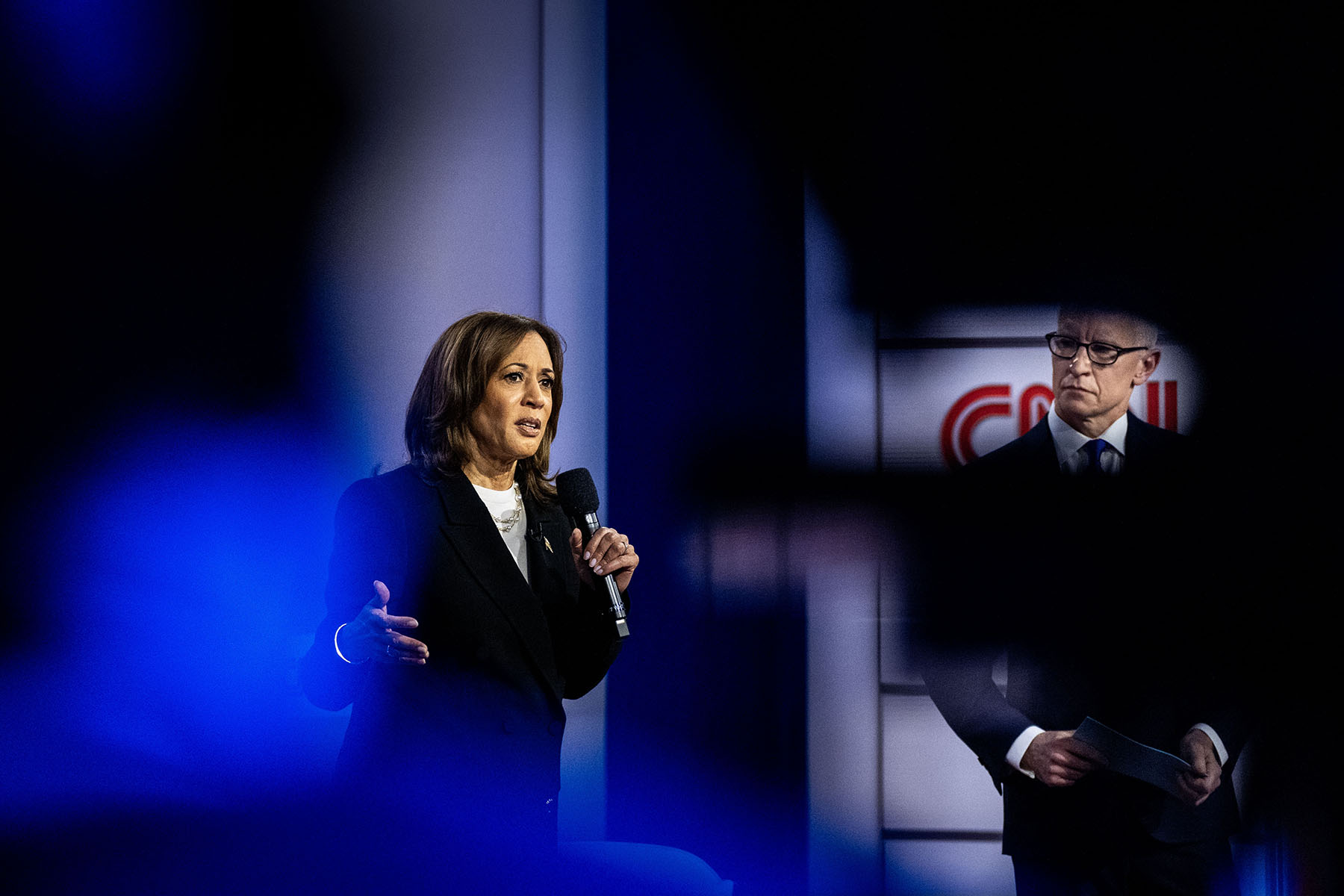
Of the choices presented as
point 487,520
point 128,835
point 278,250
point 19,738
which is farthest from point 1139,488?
point 19,738

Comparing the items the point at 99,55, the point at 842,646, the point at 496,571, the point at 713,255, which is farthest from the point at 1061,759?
the point at 99,55

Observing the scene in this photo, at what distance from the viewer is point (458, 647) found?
1.39m

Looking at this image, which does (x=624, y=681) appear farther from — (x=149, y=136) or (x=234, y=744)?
(x=149, y=136)

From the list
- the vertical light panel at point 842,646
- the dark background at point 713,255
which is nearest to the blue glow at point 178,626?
the dark background at point 713,255

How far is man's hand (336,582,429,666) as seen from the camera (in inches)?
51.6

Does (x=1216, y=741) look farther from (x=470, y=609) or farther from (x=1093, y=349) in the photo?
(x=470, y=609)

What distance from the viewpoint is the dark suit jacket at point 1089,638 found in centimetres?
149

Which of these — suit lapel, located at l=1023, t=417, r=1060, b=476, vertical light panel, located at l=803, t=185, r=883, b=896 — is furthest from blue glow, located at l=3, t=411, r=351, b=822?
suit lapel, located at l=1023, t=417, r=1060, b=476

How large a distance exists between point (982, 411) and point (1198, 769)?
0.64m

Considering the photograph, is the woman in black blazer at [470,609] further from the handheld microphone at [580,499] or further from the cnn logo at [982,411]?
the cnn logo at [982,411]

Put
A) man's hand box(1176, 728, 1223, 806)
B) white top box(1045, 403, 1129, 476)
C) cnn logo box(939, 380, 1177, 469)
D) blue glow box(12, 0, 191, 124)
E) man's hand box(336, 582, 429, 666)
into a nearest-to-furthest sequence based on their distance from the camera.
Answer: man's hand box(336, 582, 429, 666) → man's hand box(1176, 728, 1223, 806) → white top box(1045, 403, 1129, 476) → cnn logo box(939, 380, 1177, 469) → blue glow box(12, 0, 191, 124)

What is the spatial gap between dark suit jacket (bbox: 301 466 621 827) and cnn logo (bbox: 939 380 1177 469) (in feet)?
2.28

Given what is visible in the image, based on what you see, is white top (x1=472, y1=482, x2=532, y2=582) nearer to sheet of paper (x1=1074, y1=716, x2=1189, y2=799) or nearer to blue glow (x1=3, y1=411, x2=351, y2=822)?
blue glow (x1=3, y1=411, x2=351, y2=822)

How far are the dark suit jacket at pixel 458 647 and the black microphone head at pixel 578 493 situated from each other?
0.09 metres
